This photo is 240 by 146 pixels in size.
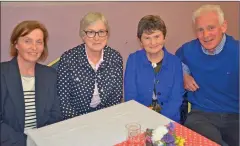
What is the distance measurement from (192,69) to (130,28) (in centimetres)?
75

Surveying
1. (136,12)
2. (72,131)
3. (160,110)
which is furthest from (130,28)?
(72,131)

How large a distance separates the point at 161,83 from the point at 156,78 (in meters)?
0.05

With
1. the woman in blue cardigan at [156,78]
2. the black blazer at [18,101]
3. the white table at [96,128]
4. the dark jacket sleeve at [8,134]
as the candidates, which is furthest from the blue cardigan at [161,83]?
the dark jacket sleeve at [8,134]

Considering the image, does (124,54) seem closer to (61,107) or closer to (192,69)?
(192,69)

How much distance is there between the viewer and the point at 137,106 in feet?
6.06

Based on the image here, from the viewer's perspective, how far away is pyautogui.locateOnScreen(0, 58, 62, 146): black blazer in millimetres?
1774

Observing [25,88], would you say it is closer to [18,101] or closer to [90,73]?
[18,101]

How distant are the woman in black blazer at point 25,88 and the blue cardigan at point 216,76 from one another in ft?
3.16

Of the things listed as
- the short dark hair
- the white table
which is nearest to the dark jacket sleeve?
the white table

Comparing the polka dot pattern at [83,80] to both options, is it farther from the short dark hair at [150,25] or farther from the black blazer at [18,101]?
the short dark hair at [150,25]

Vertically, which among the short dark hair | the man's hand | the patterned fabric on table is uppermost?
the short dark hair

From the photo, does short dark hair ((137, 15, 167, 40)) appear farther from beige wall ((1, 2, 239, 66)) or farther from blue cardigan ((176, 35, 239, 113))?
beige wall ((1, 2, 239, 66))

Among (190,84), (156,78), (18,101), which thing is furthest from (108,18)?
(18,101)

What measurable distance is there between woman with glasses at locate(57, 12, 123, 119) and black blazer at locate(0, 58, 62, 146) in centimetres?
7
